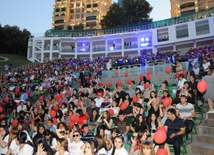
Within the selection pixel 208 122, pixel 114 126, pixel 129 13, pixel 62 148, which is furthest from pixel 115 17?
pixel 62 148

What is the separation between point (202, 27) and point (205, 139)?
43.3 metres

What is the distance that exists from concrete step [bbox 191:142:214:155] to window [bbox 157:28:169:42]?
149ft

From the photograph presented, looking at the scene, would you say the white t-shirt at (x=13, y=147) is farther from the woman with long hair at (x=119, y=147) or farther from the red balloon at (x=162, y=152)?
the red balloon at (x=162, y=152)

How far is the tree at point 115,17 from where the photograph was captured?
64.2 meters

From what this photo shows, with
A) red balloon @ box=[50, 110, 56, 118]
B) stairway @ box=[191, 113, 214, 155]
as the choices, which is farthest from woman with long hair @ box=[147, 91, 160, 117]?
red balloon @ box=[50, 110, 56, 118]

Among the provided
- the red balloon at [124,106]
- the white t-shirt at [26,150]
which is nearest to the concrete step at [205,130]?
the red balloon at [124,106]

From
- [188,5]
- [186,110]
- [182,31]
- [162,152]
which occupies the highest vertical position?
[188,5]

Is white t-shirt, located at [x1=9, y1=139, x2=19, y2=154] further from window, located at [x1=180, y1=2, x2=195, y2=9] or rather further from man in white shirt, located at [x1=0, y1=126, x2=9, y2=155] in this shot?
window, located at [x1=180, y1=2, x2=195, y2=9]

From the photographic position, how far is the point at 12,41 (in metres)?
74.1

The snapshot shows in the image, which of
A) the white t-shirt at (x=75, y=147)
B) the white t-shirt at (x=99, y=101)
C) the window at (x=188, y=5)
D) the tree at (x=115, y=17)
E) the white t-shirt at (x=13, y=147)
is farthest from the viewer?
the window at (x=188, y=5)

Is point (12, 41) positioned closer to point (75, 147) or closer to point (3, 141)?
point (3, 141)

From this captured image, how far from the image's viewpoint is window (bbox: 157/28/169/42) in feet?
172

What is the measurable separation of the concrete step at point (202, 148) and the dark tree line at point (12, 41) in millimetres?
69823

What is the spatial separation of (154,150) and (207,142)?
197cm
